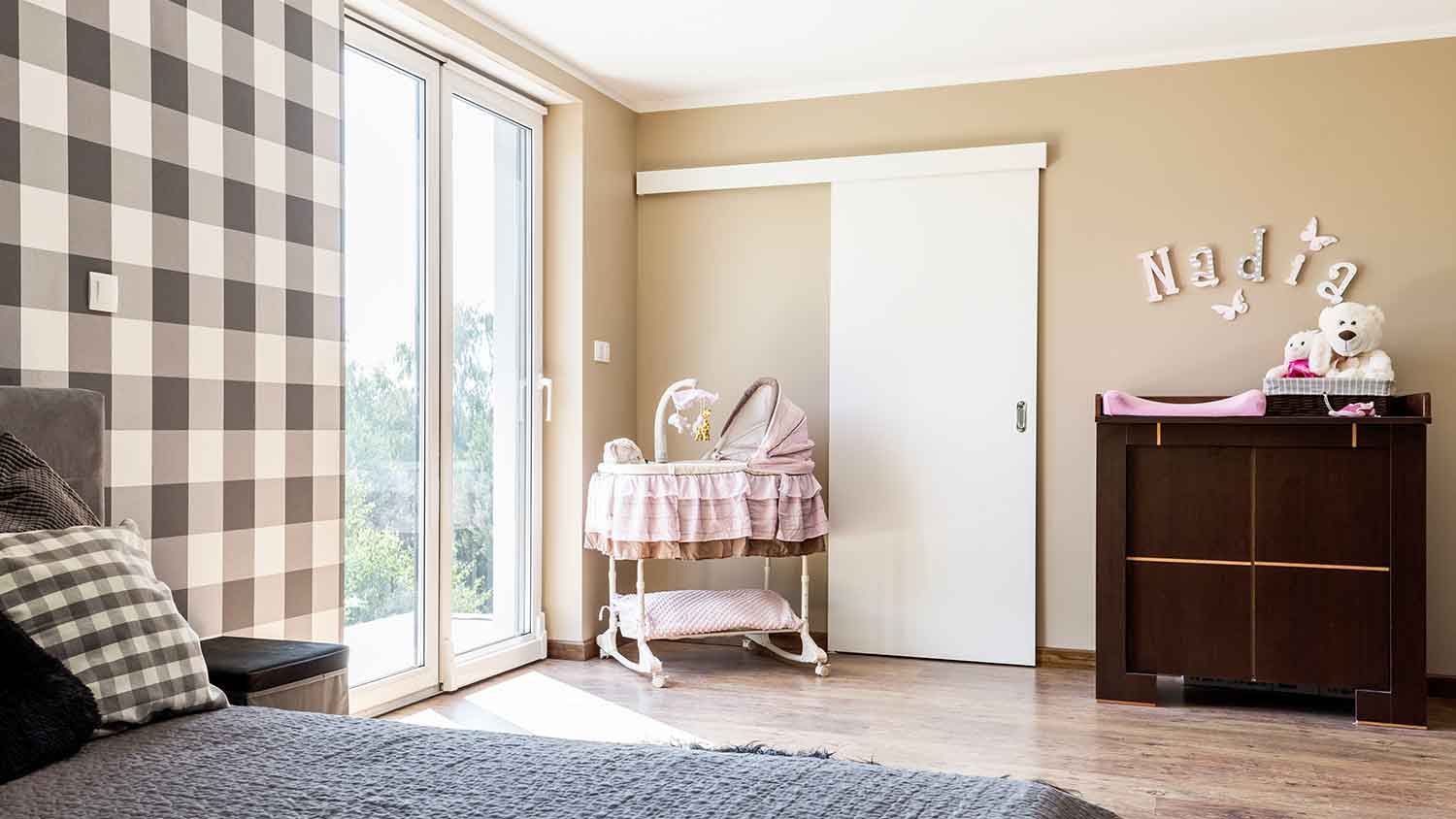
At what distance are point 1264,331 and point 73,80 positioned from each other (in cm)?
393

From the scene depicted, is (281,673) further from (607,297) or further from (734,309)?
(734,309)

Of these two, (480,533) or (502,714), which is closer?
(502,714)

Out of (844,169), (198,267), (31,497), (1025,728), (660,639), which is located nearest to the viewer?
(31,497)

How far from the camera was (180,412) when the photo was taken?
2678mm

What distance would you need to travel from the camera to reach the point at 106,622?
68.4 inches

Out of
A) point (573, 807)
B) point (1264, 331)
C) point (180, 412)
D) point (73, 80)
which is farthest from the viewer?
point (1264, 331)

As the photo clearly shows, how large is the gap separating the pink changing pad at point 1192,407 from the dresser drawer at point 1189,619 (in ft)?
1.71

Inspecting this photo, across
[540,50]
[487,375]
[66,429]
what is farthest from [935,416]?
[66,429]

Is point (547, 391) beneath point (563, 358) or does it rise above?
beneath

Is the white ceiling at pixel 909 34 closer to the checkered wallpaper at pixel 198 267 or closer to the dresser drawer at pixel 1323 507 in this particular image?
the checkered wallpaper at pixel 198 267

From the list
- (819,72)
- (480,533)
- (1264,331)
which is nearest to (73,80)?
(480,533)

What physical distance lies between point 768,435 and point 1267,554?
5.85 ft

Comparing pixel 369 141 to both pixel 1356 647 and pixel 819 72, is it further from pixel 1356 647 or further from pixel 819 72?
pixel 1356 647

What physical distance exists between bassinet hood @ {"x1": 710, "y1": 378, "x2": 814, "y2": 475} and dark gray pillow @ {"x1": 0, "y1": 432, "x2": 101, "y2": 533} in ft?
8.51
